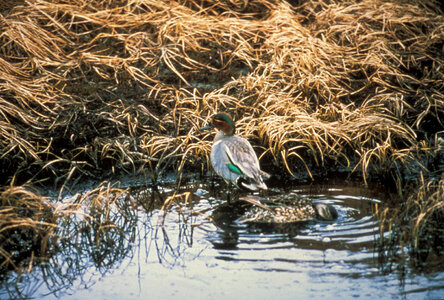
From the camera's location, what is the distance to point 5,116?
6.31 m

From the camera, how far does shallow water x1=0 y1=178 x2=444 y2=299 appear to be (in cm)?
400

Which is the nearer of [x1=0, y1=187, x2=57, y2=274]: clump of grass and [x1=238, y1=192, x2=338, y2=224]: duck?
[x1=0, y1=187, x2=57, y2=274]: clump of grass

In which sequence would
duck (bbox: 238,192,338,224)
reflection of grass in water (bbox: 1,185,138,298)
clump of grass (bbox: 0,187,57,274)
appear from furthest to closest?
duck (bbox: 238,192,338,224) → clump of grass (bbox: 0,187,57,274) → reflection of grass in water (bbox: 1,185,138,298)

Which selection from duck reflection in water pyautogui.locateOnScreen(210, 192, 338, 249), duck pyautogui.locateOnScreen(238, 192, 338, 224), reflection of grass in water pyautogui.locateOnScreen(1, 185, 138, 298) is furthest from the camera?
duck pyautogui.locateOnScreen(238, 192, 338, 224)

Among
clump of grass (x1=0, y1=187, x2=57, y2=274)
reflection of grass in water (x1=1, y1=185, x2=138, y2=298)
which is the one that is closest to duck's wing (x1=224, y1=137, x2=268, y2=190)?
reflection of grass in water (x1=1, y1=185, x2=138, y2=298)

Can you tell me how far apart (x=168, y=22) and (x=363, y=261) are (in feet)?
14.7

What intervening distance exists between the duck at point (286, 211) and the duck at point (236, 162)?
32 cm

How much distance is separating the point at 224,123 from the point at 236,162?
1.97 feet

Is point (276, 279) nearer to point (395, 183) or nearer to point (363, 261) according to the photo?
point (363, 261)

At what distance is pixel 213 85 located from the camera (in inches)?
289

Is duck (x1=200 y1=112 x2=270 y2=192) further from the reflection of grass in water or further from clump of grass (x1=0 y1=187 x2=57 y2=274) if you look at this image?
clump of grass (x1=0 y1=187 x2=57 y2=274)

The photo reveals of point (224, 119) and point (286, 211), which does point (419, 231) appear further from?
point (224, 119)

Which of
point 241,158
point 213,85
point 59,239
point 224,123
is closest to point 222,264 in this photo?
point 59,239

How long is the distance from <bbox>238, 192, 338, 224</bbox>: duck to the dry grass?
0.87 meters
